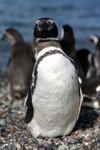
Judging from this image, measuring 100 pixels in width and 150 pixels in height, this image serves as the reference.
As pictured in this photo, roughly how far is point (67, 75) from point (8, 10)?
63.3 ft

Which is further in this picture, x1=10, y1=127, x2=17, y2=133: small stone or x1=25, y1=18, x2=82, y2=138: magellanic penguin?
x1=10, y1=127, x2=17, y2=133: small stone

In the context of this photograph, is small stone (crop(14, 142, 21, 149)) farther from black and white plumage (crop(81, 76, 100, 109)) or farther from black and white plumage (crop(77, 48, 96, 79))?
black and white plumage (crop(77, 48, 96, 79))

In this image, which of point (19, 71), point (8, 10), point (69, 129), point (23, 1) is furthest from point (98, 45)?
point (23, 1)

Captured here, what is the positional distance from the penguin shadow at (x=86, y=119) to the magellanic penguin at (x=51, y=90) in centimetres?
37

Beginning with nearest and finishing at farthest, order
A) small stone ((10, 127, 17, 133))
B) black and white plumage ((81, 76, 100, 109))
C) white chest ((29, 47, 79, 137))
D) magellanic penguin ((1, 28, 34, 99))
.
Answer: white chest ((29, 47, 79, 137)) → small stone ((10, 127, 17, 133)) → black and white plumage ((81, 76, 100, 109)) → magellanic penguin ((1, 28, 34, 99))

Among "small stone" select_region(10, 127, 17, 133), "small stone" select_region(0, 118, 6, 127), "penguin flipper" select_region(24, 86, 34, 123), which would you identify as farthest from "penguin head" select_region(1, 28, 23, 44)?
"penguin flipper" select_region(24, 86, 34, 123)

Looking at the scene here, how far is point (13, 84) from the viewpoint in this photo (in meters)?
6.60

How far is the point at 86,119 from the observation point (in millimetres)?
4609

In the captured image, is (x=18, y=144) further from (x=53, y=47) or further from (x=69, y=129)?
(x=53, y=47)

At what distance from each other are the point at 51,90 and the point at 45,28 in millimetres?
761

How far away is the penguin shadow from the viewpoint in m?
4.30

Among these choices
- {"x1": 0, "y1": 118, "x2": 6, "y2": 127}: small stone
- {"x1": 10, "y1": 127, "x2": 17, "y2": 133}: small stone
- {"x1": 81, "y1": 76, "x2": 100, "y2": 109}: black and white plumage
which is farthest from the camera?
{"x1": 81, "y1": 76, "x2": 100, "y2": 109}: black and white plumage

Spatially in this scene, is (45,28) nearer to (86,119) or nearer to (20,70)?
(86,119)

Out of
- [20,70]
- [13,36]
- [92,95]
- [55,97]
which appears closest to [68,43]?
[13,36]
